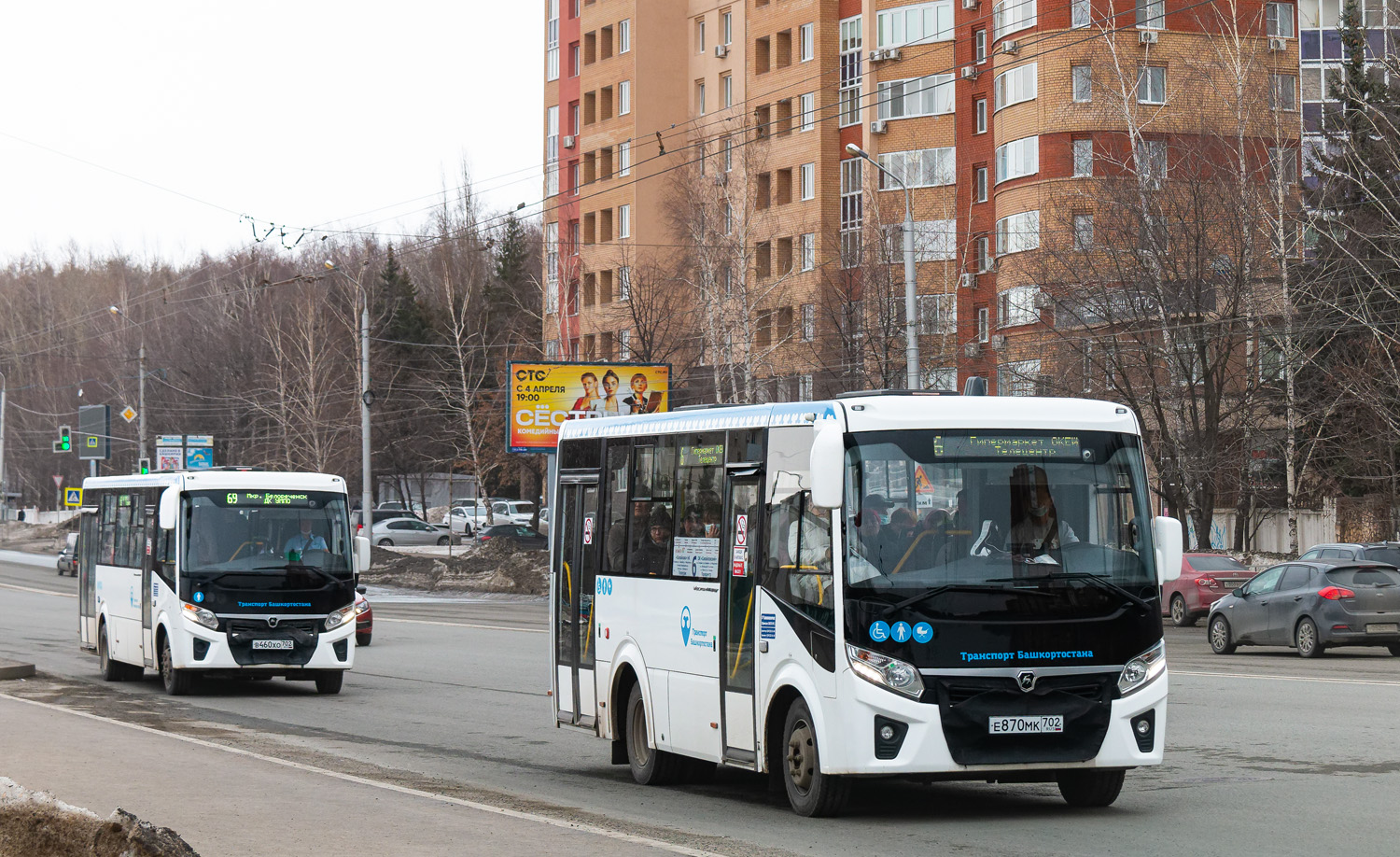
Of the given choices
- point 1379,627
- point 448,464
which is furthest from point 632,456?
point 448,464

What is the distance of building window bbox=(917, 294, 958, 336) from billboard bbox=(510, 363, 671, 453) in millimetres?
11487

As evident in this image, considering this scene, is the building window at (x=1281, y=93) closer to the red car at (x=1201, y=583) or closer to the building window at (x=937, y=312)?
the building window at (x=937, y=312)

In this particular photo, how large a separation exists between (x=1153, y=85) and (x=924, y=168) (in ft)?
38.1

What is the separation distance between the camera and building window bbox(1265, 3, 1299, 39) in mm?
58125

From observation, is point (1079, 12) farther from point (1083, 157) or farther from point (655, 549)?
point (655, 549)

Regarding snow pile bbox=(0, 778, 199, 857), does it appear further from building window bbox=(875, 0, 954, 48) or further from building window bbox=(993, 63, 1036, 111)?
building window bbox=(875, 0, 954, 48)

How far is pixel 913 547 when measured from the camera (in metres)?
10.5

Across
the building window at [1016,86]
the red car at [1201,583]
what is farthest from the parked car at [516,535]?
the red car at [1201,583]

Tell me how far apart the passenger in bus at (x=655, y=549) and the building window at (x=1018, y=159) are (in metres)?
45.9

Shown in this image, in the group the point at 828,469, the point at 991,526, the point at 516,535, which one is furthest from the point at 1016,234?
the point at 828,469

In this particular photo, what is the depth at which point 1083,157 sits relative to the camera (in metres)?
55.3

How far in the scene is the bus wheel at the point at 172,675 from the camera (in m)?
21.2

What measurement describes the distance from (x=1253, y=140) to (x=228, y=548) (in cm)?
3331

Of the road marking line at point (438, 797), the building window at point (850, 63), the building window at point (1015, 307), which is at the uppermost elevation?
the building window at point (850, 63)
